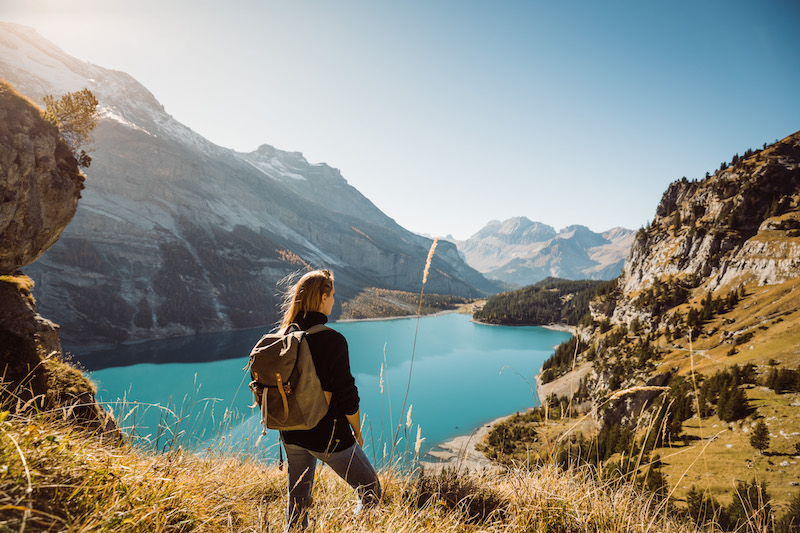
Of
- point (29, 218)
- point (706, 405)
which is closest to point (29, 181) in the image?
Answer: point (29, 218)

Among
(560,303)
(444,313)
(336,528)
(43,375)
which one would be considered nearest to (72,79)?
(444,313)

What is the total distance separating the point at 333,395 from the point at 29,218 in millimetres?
17077

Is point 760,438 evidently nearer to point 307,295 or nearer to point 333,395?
point 333,395

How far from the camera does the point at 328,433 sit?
241 centimetres

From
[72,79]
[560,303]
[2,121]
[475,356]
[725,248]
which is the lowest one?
[475,356]

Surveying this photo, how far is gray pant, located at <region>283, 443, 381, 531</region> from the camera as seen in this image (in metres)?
2.38

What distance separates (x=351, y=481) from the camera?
2.49 meters

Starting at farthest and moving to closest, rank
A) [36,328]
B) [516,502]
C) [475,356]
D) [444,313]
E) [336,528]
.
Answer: [444,313]
[475,356]
[36,328]
[516,502]
[336,528]

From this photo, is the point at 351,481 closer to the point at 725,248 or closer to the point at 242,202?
the point at 725,248

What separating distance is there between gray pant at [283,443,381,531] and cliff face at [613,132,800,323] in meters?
67.7

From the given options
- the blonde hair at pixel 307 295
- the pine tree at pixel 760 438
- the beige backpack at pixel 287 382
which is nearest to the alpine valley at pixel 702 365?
the pine tree at pixel 760 438

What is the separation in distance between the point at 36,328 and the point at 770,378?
43.1 m

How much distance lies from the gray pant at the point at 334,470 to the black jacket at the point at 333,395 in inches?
2.3

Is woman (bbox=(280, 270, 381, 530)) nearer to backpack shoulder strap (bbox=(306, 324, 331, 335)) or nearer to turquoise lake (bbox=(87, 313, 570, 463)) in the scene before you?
backpack shoulder strap (bbox=(306, 324, 331, 335))
